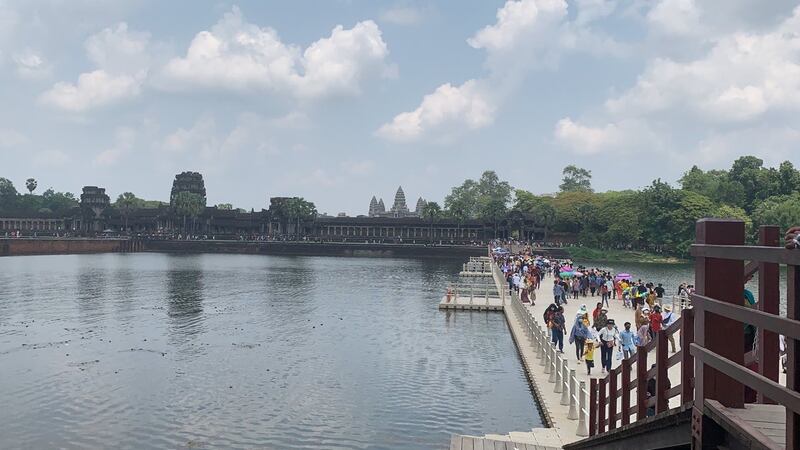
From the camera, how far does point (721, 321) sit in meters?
4.79

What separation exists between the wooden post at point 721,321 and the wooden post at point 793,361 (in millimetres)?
838

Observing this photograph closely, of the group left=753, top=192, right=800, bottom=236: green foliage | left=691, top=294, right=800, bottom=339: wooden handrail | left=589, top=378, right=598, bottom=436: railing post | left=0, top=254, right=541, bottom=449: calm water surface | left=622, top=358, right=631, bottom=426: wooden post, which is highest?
left=753, top=192, right=800, bottom=236: green foliage

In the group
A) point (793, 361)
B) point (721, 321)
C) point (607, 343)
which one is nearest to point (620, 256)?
point (607, 343)

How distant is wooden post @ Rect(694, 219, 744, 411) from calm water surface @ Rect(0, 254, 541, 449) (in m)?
11.6

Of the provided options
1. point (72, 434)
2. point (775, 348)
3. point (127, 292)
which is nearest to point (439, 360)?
point (72, 434)

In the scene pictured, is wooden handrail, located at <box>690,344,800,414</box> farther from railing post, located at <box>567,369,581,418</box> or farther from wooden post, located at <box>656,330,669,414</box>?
railing post, located at <box>567,369,581,418</box>

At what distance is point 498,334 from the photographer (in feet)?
100

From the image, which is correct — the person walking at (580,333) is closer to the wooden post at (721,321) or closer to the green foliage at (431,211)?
the wooden post at (721,321)

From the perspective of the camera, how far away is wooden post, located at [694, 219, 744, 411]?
468cm

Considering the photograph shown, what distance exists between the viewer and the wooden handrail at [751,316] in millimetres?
3782

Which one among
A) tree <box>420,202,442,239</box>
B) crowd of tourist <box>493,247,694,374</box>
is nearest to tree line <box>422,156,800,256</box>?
tree <box>420,202,442,239</box>

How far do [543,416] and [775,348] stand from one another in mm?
12912

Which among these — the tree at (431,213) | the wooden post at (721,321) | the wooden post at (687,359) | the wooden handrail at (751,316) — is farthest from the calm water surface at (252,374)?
the tree at (431,213)

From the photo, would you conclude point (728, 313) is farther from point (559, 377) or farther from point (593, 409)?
point (559, 377)
